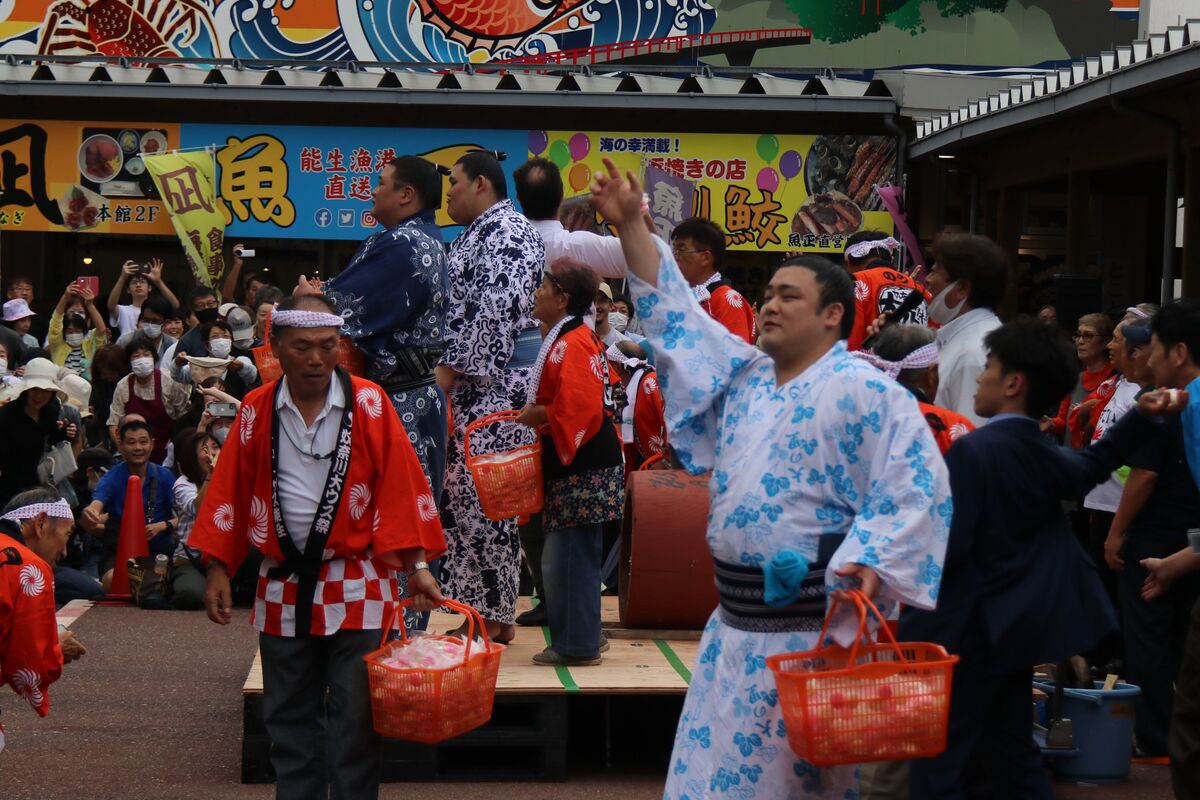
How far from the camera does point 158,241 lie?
47.9ft

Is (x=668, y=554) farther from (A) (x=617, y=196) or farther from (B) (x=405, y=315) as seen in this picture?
(A) (x=617, y=196)

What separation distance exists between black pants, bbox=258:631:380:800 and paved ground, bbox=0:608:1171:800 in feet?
3.54

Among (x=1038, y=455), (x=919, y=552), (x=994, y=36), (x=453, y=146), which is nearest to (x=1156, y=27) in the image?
(x=994, y=36)

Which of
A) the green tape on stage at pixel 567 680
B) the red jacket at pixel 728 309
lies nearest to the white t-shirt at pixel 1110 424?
the red jacket at pixel 728 309

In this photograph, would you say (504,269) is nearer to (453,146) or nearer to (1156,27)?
(453,146)

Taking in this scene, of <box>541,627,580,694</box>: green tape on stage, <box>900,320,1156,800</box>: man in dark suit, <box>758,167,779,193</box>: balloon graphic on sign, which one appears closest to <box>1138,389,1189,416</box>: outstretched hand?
<box>900,320,1156,800</box>: man in dark suit

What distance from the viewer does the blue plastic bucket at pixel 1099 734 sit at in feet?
20.6

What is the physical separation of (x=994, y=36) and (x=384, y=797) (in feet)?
41.2

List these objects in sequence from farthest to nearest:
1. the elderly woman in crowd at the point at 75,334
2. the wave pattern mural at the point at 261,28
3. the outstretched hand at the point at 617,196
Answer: the wave pattern mural at the point at 261,28
the elderly woman in crowd at the point at 75,334
the outstretched hand at the point at 617,196

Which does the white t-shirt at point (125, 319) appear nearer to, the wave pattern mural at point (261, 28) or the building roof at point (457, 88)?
the building roof at point (457, 88)

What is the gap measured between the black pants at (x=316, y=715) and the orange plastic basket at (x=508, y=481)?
1.55 m

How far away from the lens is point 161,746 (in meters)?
6.60

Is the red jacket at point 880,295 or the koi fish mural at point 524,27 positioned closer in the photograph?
the red jacket at point 880,295

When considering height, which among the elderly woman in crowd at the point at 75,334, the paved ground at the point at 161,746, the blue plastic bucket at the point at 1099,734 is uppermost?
the elderly woman in crowd at the point at 75,334
